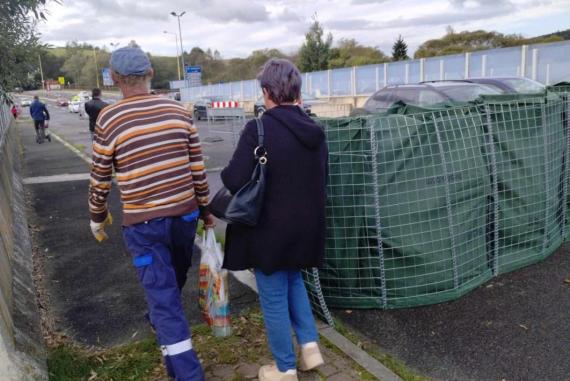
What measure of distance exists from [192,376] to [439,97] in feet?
27.2

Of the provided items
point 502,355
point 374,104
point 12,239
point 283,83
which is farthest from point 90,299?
point 374,104

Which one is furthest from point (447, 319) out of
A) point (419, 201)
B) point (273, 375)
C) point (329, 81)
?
point (329, 81)

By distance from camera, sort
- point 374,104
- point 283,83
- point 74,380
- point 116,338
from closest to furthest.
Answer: point 283,83 → point 74,380 → point 116,338 → point 374,104

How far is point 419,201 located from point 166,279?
77.5 inches

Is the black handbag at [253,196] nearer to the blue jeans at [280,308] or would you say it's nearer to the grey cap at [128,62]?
the blue jeans at [280,308]

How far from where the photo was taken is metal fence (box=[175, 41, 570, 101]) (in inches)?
707

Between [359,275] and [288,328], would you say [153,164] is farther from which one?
[359,275]

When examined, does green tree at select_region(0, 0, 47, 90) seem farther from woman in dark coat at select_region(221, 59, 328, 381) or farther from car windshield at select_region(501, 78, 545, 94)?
car windshield at select_region(501, 78, 545, 94)

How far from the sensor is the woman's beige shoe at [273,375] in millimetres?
2773

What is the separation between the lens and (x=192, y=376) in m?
2.71

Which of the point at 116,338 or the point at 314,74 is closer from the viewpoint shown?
the point at 116,338

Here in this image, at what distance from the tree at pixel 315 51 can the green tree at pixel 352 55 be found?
2.67ft

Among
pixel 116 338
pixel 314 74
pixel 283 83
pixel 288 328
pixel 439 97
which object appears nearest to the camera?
pixel 283 83

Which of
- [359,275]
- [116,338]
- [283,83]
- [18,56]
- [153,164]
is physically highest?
[18,56]
